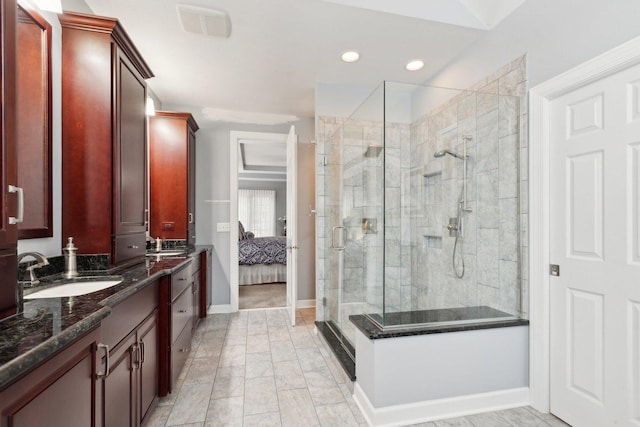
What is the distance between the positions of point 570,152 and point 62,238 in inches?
116

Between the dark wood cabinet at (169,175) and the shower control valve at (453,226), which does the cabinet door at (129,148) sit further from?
the shower control valve at (453,226)

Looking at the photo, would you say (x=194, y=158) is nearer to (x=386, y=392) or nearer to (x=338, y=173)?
(x=338, y=173)

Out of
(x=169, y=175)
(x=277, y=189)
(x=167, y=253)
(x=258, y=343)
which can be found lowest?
(x=258, y=343)

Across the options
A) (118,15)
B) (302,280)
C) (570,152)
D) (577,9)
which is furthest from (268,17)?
(302,280)

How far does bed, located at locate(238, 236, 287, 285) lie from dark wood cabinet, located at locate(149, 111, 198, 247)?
2005mm

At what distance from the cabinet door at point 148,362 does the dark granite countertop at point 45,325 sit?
372 mm

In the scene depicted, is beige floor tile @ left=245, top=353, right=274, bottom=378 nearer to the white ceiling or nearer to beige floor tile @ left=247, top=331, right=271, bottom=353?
beige floor tile @ left=247, top=331, right=271, bottom=353

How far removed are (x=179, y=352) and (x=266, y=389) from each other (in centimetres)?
68

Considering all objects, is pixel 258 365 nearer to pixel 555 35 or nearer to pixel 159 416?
pixel 159 416

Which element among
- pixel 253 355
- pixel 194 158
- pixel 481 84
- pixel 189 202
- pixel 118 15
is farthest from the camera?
pixel 194 158

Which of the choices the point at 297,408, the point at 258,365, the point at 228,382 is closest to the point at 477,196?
the point at 297,408

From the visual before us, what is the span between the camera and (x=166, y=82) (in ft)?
10.6

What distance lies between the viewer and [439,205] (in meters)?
2.59

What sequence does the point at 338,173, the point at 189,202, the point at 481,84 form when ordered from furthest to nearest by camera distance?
the point at 189,202 → the point at 338,173 → the point at 481,84
